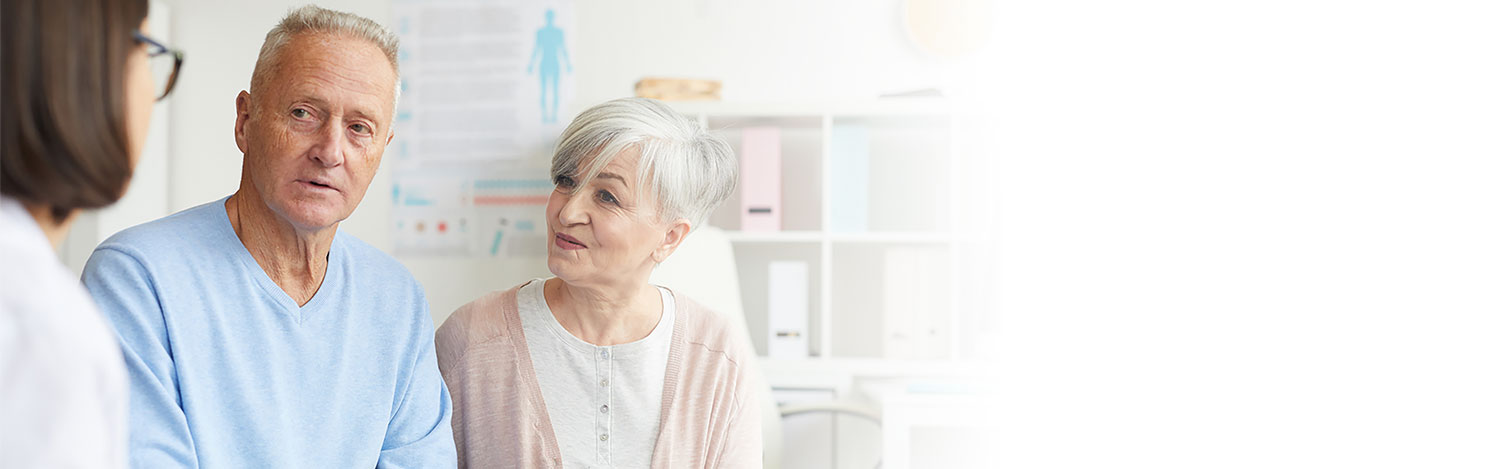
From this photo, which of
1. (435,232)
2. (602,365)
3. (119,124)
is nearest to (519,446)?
(602,365)

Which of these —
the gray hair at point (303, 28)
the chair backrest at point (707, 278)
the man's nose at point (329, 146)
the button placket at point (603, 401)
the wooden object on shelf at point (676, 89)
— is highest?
the wooden object on shelf at point (676, 89)

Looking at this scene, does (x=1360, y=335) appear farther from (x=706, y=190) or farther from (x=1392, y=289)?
(x=706, y=190)

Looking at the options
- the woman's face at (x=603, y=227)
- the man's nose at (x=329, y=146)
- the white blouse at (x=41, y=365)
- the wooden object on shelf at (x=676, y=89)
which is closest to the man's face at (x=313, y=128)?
the man's nose at (x=329, y=146)

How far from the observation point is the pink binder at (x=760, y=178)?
95.5 inches

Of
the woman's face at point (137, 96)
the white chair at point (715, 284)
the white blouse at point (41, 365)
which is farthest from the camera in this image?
the white chair at point (715, 284)

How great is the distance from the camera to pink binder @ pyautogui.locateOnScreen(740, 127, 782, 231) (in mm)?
2426

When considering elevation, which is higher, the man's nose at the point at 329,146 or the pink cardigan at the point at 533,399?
the man's nose at the point at 329,146

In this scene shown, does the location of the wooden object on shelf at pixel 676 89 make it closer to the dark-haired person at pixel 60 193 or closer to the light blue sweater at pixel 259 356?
the light blue sweater at pixel 259 356

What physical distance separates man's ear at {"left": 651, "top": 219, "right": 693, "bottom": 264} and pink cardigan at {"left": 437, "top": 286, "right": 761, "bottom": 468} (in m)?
0.12

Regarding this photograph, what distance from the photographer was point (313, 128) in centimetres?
115

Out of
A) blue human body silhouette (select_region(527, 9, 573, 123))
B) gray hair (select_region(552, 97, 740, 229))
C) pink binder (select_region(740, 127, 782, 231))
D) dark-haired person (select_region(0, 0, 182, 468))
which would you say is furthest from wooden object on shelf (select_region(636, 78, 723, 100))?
dark-haired person (select_region(0, 0, 182, 468))

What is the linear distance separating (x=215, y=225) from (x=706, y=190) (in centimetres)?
67

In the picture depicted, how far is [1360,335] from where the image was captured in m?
2.13

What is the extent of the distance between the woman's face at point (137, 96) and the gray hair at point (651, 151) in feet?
2.14
